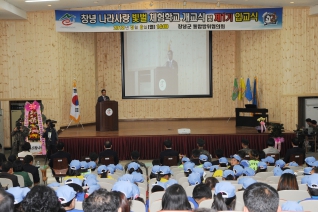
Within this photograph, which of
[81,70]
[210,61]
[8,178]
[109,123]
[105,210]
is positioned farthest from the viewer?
[210,61]

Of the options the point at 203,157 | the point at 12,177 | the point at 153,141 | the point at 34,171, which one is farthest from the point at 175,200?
the point at 153,141

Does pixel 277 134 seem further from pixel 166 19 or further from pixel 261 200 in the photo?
pixel 261 200

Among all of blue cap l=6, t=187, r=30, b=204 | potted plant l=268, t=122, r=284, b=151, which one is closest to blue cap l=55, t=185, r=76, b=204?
blue cap l=6, t=187, r=30, b=204

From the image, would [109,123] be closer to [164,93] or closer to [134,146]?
[134,146]

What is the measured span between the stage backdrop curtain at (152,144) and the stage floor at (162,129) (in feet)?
0.69

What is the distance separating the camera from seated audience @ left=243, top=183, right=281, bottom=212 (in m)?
3.00

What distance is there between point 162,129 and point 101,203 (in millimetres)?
11868

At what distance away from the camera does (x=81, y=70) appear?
16375mm

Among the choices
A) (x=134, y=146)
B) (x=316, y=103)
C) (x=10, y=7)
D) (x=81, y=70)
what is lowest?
(x=134, y=146)

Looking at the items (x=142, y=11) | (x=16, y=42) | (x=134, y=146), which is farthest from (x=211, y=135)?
(x=16, y=42)

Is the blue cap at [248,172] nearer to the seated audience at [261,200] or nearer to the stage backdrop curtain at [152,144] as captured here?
the seated audience at [261,200]

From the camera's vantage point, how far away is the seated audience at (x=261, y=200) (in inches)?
118

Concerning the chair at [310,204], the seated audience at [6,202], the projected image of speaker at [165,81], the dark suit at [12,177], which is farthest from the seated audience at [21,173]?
the projected image of speaker at [165,81]

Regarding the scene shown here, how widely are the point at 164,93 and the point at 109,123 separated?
14.8ft
